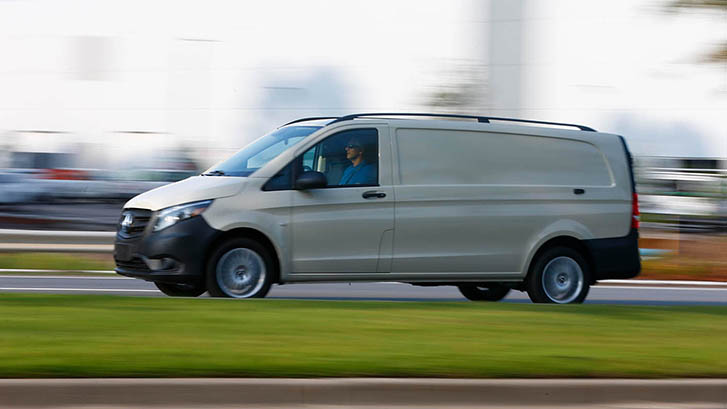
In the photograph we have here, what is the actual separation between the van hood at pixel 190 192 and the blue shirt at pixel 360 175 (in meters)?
0.94

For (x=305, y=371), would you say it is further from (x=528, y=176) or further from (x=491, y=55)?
(x=491, y=55)

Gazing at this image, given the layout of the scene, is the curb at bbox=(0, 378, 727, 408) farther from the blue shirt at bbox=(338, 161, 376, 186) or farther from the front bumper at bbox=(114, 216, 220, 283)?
the blue shirt at bbox=(338, 161, 376, 186)

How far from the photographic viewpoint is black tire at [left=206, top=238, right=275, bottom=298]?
394 inches

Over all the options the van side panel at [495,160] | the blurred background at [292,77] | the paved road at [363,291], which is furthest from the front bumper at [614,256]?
the blurred background at [292,77]

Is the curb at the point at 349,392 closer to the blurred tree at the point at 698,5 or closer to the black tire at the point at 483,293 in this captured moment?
the blurred tree at the point at 698,5

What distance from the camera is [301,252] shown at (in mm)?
10242

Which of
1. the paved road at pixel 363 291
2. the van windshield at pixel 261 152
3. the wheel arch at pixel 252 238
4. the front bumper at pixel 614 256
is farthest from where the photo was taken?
the paved road at pixel 363 291

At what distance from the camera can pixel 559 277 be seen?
36.9ft

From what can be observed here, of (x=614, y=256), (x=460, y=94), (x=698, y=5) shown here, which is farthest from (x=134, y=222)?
(x=460, y=94)

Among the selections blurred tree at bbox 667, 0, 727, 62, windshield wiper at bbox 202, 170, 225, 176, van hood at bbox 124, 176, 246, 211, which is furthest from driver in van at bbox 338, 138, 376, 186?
blurred tree at bbox 667, 0, 727, 62

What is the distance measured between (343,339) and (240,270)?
9.46 feet

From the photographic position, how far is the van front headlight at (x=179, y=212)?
390 inches

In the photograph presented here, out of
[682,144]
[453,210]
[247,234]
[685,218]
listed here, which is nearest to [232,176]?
[247,234]

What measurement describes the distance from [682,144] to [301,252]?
959 inches
